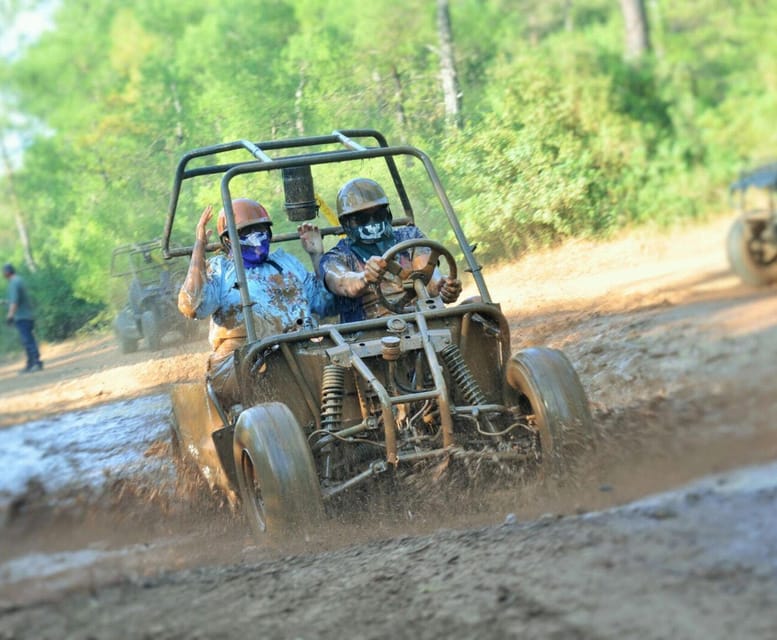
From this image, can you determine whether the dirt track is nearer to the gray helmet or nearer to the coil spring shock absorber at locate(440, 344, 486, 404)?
the coil spring shock absorber at locate(440, 344, 486, 404)

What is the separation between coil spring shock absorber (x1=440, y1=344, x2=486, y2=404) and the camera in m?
5.30

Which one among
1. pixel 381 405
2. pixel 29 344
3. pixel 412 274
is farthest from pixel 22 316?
pixel 381 405

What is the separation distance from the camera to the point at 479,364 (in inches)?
223

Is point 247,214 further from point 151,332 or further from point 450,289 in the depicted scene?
point 151,332

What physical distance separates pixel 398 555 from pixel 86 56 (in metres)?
26.8

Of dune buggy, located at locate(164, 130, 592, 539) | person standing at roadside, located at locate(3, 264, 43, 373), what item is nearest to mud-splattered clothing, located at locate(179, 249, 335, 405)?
dune buggy, located at locate(164, 130, 592, 539)

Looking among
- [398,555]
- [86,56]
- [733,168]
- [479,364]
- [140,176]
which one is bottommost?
[398,555]

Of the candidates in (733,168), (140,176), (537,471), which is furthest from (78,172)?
(537,471)

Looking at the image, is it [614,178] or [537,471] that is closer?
[537,471]

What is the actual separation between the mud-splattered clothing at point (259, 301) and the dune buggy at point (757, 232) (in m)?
2.49

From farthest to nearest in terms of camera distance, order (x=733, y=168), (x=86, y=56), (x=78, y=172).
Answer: (x=86, y=56)
(x=78, y=172)
(x=733, y=168)

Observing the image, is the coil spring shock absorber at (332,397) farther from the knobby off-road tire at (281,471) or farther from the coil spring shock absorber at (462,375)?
the coil spring shock absorber at (462,375)

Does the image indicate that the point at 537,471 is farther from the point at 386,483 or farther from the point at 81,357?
the point at 81,357

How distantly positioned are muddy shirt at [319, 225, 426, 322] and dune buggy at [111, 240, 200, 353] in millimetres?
6994
